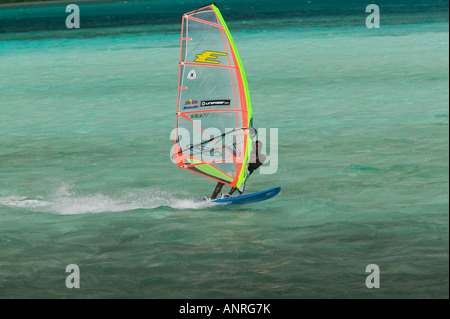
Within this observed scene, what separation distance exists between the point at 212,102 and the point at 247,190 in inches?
109

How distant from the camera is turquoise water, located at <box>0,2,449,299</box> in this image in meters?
11.3

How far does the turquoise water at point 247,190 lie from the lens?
445 inches

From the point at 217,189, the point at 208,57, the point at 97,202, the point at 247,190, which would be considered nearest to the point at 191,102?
the point at 208,57

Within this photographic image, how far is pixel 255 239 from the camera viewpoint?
13.1 metres

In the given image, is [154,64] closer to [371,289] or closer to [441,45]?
[441,45]

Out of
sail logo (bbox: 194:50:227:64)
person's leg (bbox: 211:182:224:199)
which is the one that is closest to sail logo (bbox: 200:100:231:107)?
sail logo (bbox: 194:50:227:64)

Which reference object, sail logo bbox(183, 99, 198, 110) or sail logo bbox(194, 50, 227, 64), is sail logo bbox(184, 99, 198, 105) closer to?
sail logo bbox(183, 99, 198, 110)

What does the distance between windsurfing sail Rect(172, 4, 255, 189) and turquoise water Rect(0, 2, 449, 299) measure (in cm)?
99

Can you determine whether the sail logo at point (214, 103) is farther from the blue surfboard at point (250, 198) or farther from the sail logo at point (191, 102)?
the blue surfboard at point (250, 198)

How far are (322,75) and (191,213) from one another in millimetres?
22320

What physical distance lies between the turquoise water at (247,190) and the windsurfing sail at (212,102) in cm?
99

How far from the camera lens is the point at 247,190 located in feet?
55.4

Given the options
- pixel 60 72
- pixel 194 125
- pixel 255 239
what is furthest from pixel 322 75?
pixel 255 239

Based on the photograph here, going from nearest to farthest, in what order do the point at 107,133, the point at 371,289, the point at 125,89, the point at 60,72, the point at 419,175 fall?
the point at 371,289 < the point at 419,175 < the point at 107,133 < the point at 125,89 < the point at 60,72
